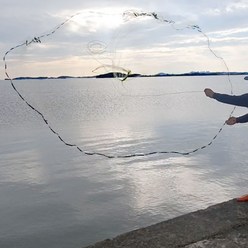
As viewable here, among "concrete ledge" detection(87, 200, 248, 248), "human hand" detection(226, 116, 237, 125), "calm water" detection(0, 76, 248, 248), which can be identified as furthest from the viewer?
"calm water" detection(0, 76, 248, 248)

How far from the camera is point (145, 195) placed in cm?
1391

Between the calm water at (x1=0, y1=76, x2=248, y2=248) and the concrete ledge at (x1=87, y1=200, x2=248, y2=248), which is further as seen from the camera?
the calm water at (x1=0, y1=76, x2=248, y2=248)

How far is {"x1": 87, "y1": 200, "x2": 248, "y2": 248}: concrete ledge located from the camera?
5.87 meters

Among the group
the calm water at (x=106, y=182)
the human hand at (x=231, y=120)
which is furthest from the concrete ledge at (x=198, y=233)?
the calm water at (x=106, y=182)

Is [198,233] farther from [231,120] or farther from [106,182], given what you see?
[106,182]

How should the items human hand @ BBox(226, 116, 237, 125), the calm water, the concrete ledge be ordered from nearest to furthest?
the concrete ledge
human hand @ BBox(226, 116, 237, 125)
the calm water

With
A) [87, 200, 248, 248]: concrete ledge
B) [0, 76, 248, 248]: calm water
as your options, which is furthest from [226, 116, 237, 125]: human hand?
[87, 200, 248, 248]: concrete ledge

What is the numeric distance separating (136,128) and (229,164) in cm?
1278

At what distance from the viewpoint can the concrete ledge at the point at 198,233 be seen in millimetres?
5867

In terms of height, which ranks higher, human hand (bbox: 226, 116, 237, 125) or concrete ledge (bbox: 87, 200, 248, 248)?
human hand (bbox: 226, 116, 237, 125)

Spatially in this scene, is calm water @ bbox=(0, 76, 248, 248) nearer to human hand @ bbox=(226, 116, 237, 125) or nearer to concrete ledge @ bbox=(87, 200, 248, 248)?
human hand @ bbox=(226, 116, 237, 125)

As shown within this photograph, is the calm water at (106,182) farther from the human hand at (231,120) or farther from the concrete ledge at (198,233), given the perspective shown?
the concrete ledge at (198,233)

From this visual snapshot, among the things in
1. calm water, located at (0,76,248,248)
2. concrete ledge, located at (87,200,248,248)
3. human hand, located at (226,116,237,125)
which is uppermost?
human hand, located at (226,116,237,125)

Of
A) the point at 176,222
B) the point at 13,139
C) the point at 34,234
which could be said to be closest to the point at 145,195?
the point at 34,234
